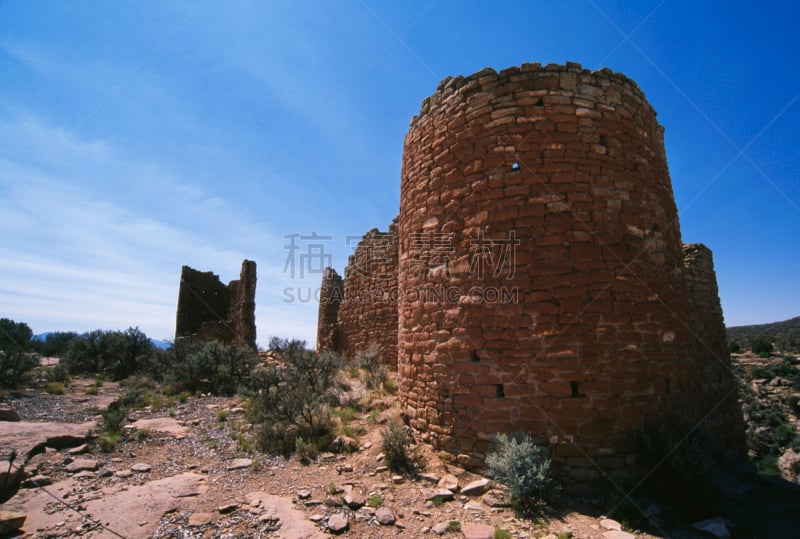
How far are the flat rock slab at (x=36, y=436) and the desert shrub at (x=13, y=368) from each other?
4.91 m

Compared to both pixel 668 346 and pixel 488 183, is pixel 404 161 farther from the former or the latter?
pixel 668 346

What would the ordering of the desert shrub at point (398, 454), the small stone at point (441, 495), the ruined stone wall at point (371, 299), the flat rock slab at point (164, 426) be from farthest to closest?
the ruined stone wall at point (371, 299)
the flat rock slab at point (164, 426)
the desert shrub at point (398, 454)
the small stone at point (441, 495)

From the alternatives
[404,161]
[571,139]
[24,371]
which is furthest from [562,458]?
[24,371]

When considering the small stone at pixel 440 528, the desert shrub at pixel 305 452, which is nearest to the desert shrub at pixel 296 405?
the desert shrub at pixel 305 452

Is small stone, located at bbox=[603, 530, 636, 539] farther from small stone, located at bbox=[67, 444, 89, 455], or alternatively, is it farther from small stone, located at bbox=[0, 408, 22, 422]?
small stone, located at bbox=[0, 408, 22, 422]

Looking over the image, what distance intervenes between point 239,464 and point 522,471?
3886mm

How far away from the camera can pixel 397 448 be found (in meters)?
4.83

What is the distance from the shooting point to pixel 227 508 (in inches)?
157

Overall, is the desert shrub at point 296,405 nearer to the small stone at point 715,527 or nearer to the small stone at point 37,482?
the small stone at point 37,482

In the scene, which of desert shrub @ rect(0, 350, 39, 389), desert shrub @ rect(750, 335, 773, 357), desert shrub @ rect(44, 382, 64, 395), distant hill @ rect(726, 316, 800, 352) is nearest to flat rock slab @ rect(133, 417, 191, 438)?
desert shrub @ rect(44, 382, 64, 395)

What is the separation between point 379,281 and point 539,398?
25.2 feet

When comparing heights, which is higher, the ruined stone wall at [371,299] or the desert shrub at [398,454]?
the ruined stone wall at [371,299]

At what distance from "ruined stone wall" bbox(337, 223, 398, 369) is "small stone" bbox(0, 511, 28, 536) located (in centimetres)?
767

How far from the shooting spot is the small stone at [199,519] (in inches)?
146
